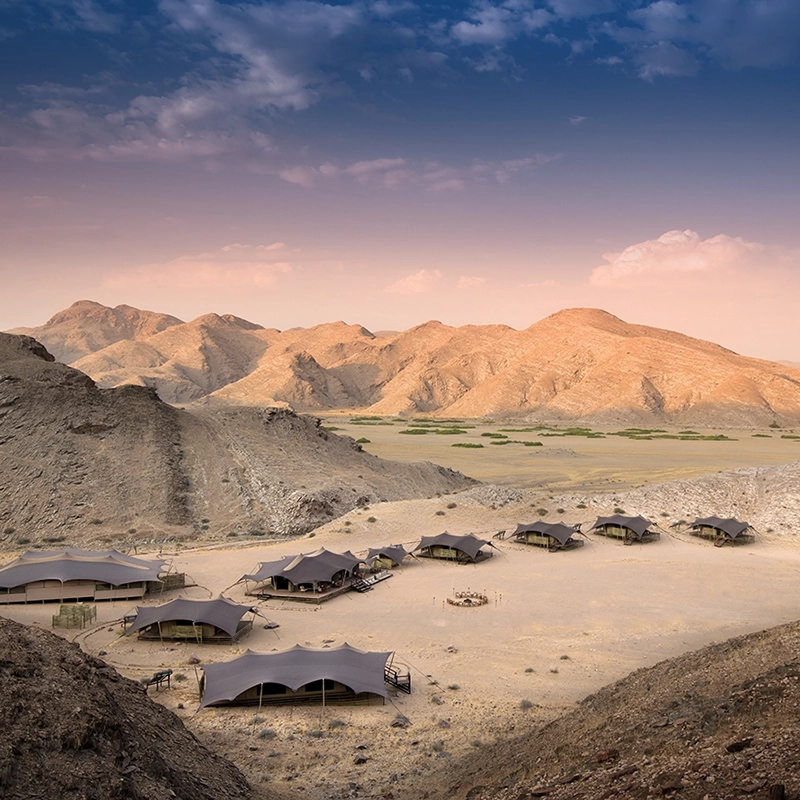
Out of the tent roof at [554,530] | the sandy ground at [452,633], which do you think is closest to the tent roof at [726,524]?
the sandy ground at [452,633]

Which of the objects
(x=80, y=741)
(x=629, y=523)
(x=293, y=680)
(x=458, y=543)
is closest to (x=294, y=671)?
(x=293, y=680)

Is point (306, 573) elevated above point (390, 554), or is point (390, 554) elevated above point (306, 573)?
point (306, 573)

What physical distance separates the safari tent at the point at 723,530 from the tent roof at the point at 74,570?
25704 mm

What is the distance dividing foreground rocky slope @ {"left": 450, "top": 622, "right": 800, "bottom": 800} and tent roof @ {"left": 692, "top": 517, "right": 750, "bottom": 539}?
19763mm

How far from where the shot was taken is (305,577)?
982 inches

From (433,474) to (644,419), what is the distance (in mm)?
89845

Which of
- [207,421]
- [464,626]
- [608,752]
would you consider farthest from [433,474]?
[608,752]

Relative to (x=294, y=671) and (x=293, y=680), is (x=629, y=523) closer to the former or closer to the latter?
(x=294, y=671)

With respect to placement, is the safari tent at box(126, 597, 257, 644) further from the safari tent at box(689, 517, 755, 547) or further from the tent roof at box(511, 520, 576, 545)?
the safari tent at box(689, 517, 755, 547)

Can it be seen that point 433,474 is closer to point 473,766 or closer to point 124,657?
point 124,657

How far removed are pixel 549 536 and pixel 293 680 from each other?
19.5 metres

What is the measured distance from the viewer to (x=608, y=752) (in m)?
9.46

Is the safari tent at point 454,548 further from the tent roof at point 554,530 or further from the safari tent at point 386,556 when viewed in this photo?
the tent roof at point 554,530

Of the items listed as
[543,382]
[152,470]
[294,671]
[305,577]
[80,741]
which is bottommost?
[305,577]
